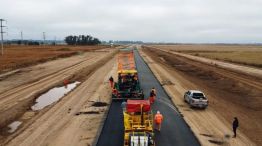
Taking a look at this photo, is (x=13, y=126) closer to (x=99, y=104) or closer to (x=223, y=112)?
(x=99, y=104)

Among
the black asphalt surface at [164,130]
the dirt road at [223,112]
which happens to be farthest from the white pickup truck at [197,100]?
the black asphalt surface at [164,130]

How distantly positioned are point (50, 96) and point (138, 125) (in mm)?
24055

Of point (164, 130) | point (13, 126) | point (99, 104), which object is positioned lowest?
point (13, 126)

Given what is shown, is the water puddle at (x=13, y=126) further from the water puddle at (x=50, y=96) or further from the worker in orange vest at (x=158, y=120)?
the worker in orange vest at (x=158, y=120)

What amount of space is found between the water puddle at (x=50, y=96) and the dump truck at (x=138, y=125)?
15.3m

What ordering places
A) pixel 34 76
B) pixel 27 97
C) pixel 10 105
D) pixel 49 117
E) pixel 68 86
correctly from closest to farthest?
pixel 49 117 → pixel 10 105 → pixel 27 97 → pixel 68 86 → pixel 34 76

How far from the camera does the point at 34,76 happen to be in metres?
65.4

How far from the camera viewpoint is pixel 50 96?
147ft

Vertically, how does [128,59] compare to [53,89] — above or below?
above

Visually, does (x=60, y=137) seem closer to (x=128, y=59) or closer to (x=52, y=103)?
(x=52, y=103)

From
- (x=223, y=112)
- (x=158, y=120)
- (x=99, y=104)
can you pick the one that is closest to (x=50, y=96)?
(x=99, y=104)

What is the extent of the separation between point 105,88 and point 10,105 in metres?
14.8

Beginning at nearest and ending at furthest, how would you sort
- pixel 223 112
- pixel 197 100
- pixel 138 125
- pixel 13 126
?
pixel 138 125 → pixel 13 126 → pixel 223 112 → pixel 197 100

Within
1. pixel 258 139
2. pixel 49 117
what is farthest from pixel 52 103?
pixel 258 139
